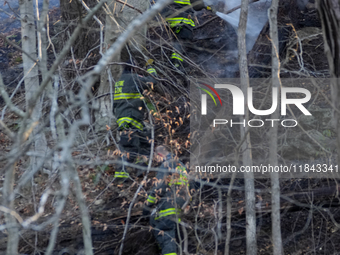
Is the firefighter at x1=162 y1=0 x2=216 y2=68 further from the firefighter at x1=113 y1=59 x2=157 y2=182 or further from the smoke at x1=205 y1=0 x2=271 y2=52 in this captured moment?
the firefighter at x1=113 y1=59 x2=157 y2=182

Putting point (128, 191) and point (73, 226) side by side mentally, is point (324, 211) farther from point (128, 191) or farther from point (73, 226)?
point (73, 226)

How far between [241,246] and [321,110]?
276 cm

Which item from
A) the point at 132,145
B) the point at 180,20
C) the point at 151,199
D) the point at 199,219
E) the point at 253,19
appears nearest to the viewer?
the point at 151,199

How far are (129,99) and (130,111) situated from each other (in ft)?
0.59

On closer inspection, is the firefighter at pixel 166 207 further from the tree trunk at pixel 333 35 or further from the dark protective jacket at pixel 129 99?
the tree trunk at pixel 333 35

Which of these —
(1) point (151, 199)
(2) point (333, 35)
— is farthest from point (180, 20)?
(2) point (333, 35)

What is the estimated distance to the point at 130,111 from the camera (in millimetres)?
4773

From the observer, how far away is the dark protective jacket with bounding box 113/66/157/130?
15.6ft

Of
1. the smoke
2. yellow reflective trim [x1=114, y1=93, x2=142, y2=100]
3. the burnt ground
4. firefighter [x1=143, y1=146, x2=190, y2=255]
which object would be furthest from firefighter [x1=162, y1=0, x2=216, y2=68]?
firefighter [x1=143, y1=146, x2=190, y2=255]

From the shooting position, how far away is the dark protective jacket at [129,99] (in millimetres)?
4742

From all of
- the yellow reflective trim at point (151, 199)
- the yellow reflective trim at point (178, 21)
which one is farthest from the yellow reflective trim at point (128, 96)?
the yellow reflective trim at point (178, 21)

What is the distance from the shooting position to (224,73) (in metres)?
6.49

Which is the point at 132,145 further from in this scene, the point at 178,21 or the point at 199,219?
the point at 178,21

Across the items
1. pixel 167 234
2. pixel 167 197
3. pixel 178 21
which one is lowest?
pixel 167 234
